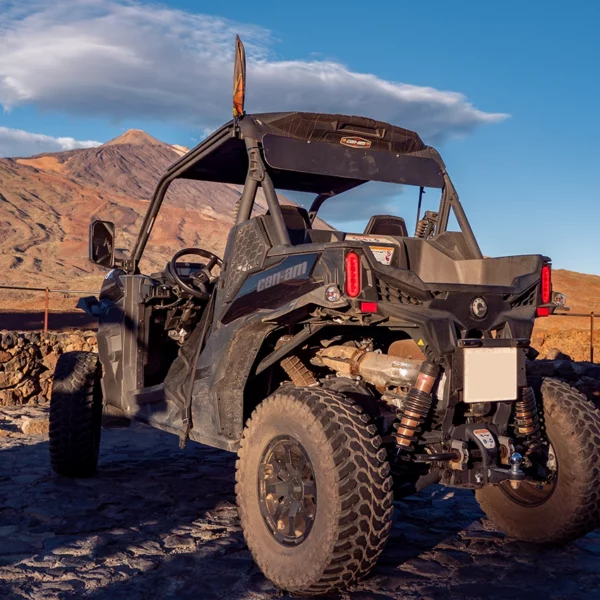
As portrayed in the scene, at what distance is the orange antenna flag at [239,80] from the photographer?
15.3 feet

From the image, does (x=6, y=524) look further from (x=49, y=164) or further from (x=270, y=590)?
(x=49, y=164)

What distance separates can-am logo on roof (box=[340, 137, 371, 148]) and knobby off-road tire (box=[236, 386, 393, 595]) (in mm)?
1811

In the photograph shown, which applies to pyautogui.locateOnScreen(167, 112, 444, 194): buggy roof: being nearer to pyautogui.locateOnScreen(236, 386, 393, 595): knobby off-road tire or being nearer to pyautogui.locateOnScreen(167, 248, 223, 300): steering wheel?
pyautogui.locateOnScreen(167, 248, 223, 300): steering wheel

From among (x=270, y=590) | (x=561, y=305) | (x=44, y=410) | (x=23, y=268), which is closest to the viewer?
(x=270, y=590)

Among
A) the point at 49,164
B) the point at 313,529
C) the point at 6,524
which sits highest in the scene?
the point at 49,164

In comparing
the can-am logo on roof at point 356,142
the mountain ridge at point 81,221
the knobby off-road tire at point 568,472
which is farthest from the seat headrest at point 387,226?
the mountain ridge at point 81,221

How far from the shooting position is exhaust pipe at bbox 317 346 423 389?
4.20m

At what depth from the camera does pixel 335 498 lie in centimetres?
351

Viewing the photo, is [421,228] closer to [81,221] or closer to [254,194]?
[254,194]

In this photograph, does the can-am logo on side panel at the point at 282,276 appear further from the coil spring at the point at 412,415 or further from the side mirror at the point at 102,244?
the side mirror at the point at 102,244

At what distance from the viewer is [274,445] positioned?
13.0 feet

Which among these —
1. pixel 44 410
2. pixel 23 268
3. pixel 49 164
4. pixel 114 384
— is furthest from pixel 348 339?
pixel 49 164

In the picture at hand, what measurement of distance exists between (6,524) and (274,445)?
2041mm

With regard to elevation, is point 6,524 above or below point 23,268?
below
